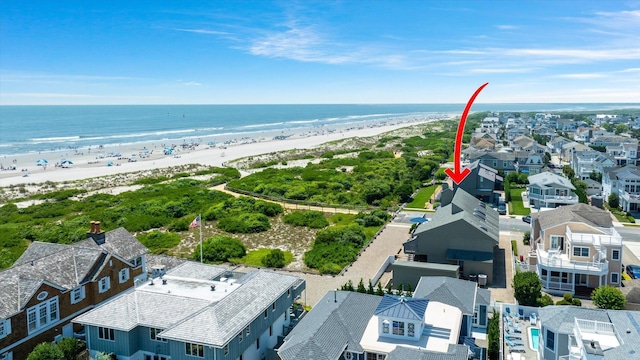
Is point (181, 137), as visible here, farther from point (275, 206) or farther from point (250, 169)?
point (275, 206)

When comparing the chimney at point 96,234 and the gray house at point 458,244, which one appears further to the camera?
the gray house at point 458,244

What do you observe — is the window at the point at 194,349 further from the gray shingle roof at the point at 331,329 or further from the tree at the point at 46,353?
the tree at the point at 46,353

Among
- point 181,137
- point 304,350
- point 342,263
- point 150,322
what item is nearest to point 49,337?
point 150,322

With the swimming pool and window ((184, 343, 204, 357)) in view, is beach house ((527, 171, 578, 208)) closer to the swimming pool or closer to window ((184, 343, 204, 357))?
the swimming pool

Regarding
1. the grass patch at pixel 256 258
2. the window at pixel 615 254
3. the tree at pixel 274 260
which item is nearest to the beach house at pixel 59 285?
the grass patch at pixel 256 258

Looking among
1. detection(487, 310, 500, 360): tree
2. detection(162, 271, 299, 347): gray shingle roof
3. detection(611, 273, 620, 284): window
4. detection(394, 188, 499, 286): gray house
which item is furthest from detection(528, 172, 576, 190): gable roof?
detection(162, 271, 299, 347): gray shingle roof

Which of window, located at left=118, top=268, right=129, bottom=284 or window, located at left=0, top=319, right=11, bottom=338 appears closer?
window, located at left=0, top=319, right=11, bottom=338
